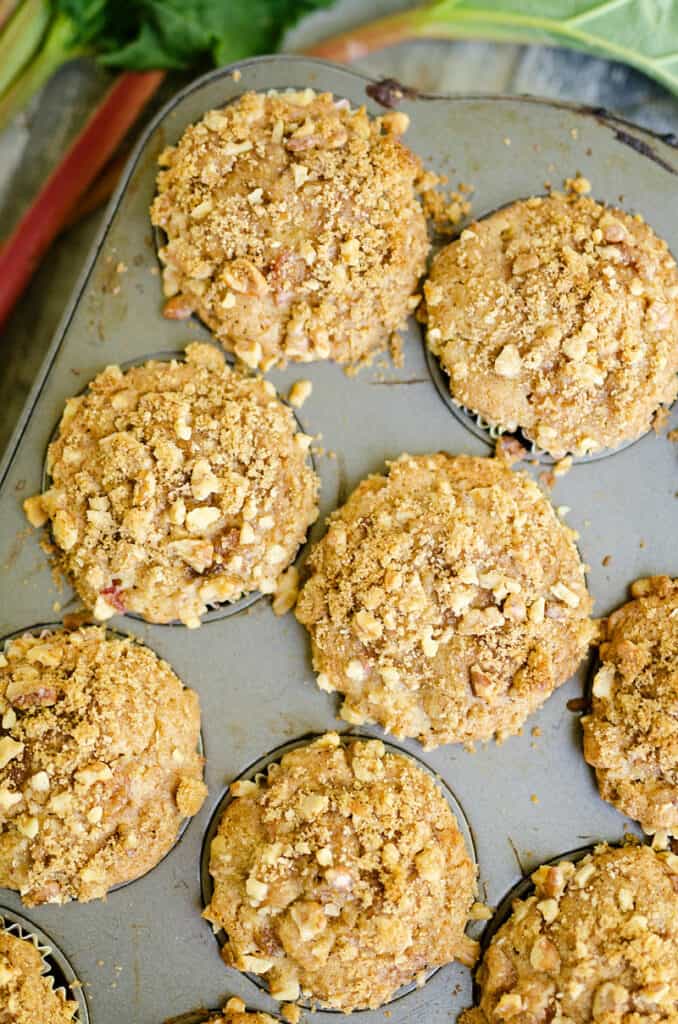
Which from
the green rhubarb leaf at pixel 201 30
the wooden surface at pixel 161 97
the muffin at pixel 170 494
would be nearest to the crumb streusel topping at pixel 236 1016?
the muffin at pixel 170 494

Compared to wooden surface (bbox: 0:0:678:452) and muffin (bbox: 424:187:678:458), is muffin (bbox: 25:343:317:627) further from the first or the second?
wooden surface (bbox: 0:0:678:452)

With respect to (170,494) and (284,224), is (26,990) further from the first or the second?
(284,224)

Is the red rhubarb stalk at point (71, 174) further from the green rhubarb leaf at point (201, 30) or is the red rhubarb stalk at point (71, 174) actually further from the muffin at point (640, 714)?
the muffin at point (640, 714)

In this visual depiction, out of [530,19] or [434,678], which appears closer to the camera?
[434,678]

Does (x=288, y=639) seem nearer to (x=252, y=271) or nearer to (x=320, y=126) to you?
(x=252, y=271)

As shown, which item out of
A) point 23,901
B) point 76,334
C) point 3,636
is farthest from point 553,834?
point 76,334

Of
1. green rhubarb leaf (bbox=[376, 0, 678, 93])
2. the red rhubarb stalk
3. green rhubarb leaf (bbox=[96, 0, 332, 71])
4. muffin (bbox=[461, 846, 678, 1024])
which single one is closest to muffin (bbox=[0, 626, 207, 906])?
muffin (bbox=[461, 846, 678, 1024])
